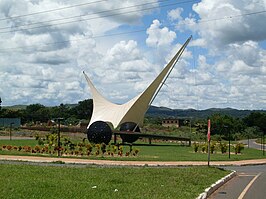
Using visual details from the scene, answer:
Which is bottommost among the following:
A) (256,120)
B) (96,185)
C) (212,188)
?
(256,120)

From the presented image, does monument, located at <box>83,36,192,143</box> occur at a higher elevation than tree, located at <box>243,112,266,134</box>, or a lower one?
higher

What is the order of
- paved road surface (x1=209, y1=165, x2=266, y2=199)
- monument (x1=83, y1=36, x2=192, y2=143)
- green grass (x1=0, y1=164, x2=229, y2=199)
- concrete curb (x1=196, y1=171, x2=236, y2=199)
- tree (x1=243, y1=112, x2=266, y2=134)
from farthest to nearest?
1. tree (x1=243, y1=112, x2=266, y2=134)
2. monument (x1=83, y1=36, x2=192, y2=143)
3. paved road surface (x1=209, y1=165, x2=266, y2=199)
4. concrete curb (x1=196, y1=171, x2=236, y2=199)
5. green grass (x1=0, y1=164, x2=229, y2=199)

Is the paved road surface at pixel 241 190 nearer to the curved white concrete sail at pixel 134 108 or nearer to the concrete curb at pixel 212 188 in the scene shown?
the concrete curb at pixel 212 188

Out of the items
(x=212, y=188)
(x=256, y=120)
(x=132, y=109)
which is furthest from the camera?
(x=256, y=120)

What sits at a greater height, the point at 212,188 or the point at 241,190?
the point at 212,188

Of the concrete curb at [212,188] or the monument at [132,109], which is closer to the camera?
the concrete curb at [212,188]

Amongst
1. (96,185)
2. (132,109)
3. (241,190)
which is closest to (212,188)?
(241,190)

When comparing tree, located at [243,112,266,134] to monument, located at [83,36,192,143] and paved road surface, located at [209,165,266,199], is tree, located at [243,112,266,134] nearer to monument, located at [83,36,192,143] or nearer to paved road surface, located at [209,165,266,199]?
monument, located at [83,36,192,143]

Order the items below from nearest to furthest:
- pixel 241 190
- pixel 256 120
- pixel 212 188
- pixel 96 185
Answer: pixel 96 185, pixel 212 188, pixel 241 190, pixel 256 120

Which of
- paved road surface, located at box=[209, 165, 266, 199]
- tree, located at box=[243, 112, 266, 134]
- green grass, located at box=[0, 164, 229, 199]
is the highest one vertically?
green grass, located at box=[0, 164, 229, 199]

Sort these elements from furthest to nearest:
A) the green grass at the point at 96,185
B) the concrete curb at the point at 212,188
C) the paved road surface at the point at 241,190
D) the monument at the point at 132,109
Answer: the monument at the point at 132,109 < the paved road surface at the point at 241,190 < the concrete curb at the point at 212,188 < the green grass at the point at 96,185

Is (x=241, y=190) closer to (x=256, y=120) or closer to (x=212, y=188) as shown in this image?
(x=212, y=188)

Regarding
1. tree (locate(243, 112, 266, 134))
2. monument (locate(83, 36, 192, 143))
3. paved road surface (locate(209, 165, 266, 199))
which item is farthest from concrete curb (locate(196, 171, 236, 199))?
tree (locate(243, 112, 266, 134))

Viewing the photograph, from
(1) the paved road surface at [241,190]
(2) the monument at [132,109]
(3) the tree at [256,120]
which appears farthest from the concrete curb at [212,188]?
(3) the tree at [256,120]
